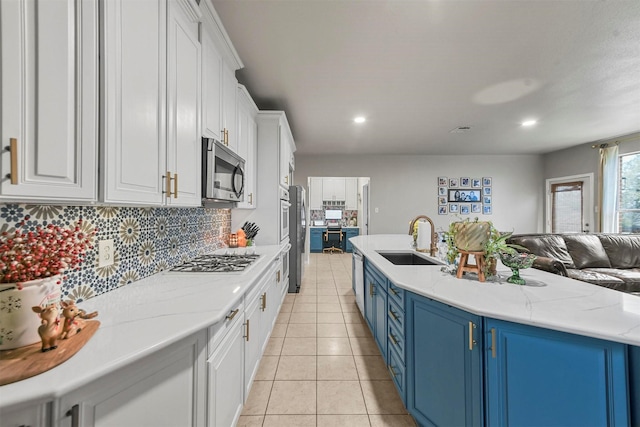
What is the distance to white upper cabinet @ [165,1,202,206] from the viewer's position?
4.25ft

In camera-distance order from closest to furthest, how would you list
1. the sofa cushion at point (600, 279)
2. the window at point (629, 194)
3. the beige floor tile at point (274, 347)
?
the beige floor tile at point (274, 347) → the sofa cushion at point (600, 279) → the window at point (629, 194)

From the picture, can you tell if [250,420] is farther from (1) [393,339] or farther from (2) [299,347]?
(1) [393,339]

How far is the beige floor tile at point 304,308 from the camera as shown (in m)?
3.31

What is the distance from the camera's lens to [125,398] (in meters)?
0.79

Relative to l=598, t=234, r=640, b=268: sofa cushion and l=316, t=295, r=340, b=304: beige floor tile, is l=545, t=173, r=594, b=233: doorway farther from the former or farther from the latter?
l=316, t=295, r=340, b=304: beige floor tile

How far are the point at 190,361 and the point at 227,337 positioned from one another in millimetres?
272

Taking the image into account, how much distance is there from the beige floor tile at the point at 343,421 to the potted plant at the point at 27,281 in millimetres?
1499

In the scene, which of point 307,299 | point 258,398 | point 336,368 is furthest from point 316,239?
point 258,398

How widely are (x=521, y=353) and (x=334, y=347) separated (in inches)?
66.7

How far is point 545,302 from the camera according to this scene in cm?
118

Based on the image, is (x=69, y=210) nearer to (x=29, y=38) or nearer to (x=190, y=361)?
(x=29, y=38)

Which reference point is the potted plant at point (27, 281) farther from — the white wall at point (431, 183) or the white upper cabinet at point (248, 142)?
the white wall at point (431, 183)

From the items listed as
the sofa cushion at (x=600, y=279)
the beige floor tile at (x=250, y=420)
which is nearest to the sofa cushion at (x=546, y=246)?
the sofa cushion at (x=600, y=279)

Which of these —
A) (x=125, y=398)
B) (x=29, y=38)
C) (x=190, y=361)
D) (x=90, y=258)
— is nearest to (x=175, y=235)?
(x=90, y=258)
